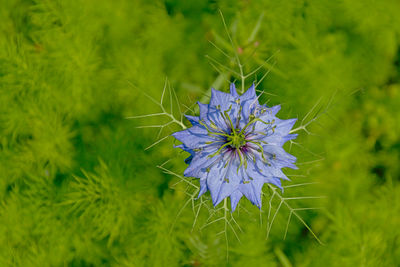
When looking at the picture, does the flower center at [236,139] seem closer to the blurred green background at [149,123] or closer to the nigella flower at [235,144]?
the nigella flower at [235,144]

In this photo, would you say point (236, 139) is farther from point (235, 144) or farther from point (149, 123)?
point (149, 123)

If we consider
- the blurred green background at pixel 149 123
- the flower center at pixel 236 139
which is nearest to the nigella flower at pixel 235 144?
the flower center at pixel 236 139

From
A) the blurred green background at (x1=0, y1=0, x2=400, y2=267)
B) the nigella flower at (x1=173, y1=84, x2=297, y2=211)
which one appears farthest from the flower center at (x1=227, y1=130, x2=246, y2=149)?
the blurred green background at (x1=0, y1=0, x2=400, y2=267)

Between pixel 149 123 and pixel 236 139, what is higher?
pixel 236 139

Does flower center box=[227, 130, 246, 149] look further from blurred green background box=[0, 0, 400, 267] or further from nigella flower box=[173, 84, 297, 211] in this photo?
blurred green background box=[0, 0, 400, 267]

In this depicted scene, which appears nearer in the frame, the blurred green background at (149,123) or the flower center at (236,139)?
the flower center at (236,139)

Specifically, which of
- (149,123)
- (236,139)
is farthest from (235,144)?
(149,123)
